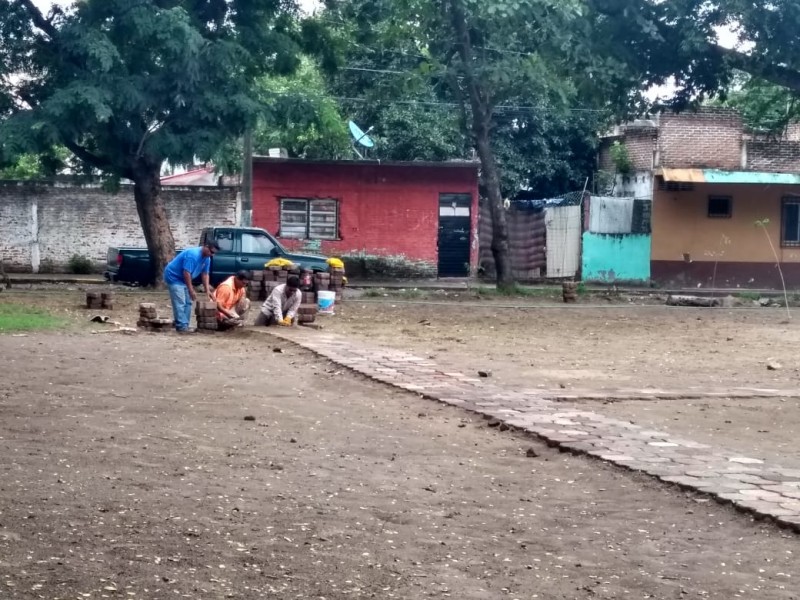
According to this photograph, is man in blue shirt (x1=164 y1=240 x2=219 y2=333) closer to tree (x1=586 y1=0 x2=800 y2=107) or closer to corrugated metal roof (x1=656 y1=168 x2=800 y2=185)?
tree (x1=586 y1=0 x2=800 y2=107)

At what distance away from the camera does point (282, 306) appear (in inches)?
647

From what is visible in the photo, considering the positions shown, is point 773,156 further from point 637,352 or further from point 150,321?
point 150,321

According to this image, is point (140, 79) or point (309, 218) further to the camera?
point (309, 218)

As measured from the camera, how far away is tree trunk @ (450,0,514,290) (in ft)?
83.6

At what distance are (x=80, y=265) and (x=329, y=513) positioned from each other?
26.8 meters

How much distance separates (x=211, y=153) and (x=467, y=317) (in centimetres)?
689

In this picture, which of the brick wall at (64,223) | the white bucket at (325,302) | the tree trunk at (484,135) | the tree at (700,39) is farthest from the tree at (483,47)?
the brick wall at (64,223)

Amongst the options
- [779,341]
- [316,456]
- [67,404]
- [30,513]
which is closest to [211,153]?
[779,341]

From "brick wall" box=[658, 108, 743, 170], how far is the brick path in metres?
22.0

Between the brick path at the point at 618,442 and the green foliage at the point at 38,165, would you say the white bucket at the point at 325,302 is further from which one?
the green foliage at the point at 38,165

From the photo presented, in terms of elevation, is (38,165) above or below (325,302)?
above

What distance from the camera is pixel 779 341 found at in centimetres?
1662

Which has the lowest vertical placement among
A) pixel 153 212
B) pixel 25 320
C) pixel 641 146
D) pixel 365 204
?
pixel 25 320

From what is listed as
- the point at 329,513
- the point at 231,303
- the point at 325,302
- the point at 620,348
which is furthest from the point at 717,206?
Answer: the point at 329,513
